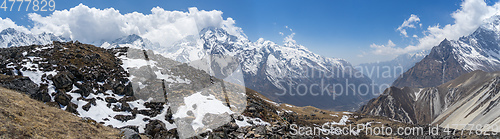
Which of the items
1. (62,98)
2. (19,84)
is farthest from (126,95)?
(19,84)

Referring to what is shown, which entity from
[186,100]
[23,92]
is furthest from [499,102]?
[23,92]

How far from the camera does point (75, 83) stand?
107 ft

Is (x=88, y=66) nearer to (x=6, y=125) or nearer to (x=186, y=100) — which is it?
(x=186, y=100)

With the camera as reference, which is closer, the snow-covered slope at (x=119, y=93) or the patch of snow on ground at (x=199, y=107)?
the snow-covered slope at (x=119, y=93)

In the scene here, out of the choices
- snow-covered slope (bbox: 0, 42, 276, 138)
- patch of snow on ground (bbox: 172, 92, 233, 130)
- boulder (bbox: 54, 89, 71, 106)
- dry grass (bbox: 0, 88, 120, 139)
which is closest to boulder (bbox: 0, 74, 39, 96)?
snow-covered slope (bbox: 0, 42, 276, 138)

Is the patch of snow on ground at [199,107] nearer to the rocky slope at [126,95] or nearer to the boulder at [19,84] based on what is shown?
the rocky slope at [126,95]

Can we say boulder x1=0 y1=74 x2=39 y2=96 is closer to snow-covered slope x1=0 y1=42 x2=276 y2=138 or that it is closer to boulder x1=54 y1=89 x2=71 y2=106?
snow-covered slope x1=0 y1=42 x2=276 y2=138

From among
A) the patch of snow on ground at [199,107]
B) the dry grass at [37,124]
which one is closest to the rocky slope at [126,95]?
the patch of snow on ground at [199,107]

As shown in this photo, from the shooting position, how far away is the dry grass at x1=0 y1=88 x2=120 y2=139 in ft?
49.0

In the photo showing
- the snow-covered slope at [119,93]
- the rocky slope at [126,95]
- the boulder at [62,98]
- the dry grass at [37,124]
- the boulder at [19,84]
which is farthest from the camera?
the snow-covered slope at [119,93]

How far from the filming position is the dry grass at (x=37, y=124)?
14925mm

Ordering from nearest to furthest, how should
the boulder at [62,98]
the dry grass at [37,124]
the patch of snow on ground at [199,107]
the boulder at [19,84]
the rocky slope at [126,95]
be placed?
the dry grass at [37,124] → the boulder at [19,84] → the boulder at [62,98] → the rocky slope at [126,95] → the patch of snow on ground at [199,107]

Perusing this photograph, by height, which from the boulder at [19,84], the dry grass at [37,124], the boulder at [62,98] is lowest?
the dry grass at [37,124]

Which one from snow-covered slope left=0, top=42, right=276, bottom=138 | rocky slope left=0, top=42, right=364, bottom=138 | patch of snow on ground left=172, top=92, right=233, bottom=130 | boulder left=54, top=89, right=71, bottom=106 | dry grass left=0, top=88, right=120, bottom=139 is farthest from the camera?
patch of snow on ground left=172, top=92, right=233, bottom=130
